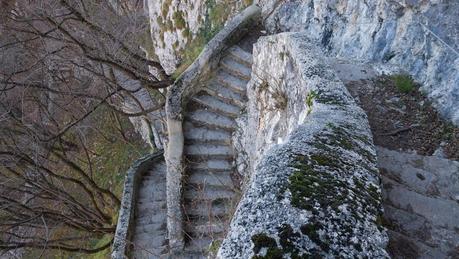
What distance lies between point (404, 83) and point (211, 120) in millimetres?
3377

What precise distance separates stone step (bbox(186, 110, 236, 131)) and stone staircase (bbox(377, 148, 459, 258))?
12.0ft

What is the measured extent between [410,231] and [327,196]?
1223 mm

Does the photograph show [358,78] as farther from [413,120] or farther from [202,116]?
[202,116]

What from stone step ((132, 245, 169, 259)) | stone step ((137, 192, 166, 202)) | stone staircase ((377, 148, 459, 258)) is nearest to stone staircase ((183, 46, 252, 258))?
stone step ((132, 245, 169, 259))

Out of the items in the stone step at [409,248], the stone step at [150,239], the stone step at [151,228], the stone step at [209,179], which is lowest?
the stone step at [150,239]

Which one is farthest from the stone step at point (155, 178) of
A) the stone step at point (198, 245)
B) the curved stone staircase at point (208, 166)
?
the stone step at point (198, 245)

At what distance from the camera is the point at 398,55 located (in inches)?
212

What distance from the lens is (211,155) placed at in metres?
7.16

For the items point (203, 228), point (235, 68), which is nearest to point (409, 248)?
point (203, 228)

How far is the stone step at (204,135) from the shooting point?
23.7 feet

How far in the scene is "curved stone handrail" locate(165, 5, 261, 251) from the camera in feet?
22.8

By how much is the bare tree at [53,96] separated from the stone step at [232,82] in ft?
8.55

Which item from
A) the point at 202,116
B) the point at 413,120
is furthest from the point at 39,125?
the point at 413,120

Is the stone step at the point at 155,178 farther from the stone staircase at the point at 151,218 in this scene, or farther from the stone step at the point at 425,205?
the stone step at the point at 425,205
